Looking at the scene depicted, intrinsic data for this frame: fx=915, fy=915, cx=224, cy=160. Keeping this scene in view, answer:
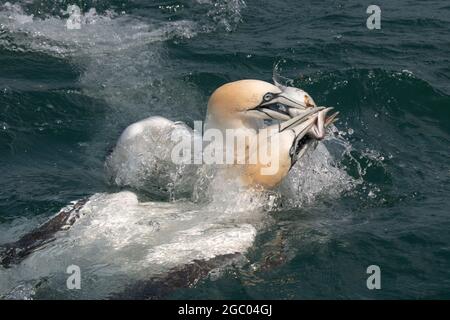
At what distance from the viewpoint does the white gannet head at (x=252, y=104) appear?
31.1ft

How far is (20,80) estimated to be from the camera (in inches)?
550

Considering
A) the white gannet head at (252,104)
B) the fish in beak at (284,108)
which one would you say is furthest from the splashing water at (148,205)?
the fish in beak at (284,108)

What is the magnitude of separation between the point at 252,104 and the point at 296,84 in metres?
3.97

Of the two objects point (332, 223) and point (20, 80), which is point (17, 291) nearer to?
point (332, 223)

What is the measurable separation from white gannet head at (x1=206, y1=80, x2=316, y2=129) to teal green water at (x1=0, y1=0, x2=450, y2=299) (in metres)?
1.08

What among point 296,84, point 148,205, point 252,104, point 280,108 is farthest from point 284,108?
point 296,84

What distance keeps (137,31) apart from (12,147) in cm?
446

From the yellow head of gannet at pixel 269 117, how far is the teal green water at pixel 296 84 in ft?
2.19

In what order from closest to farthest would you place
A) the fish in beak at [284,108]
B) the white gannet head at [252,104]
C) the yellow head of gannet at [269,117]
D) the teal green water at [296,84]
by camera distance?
1. the teal green water at [296,84]
2. the yellow head of gannet at [269,117]
3. the fish in beak at [284,108]
4. the white gannet head at [252,104]

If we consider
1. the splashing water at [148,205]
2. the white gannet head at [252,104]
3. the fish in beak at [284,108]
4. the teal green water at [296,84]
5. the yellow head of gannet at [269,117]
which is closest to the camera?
the splashing water at [148,205]

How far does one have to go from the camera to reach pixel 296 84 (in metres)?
13.3

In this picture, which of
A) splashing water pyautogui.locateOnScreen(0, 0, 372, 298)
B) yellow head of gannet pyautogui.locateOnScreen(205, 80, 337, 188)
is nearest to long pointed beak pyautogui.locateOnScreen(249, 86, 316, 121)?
yellow head of gannet pyautogui.locateOnScreen(205, 80, 337, 188)

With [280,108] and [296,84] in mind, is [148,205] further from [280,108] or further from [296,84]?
[296,84]

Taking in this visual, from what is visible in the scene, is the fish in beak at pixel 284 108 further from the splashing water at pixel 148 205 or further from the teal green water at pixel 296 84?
the teal green water at pixel 296 84
